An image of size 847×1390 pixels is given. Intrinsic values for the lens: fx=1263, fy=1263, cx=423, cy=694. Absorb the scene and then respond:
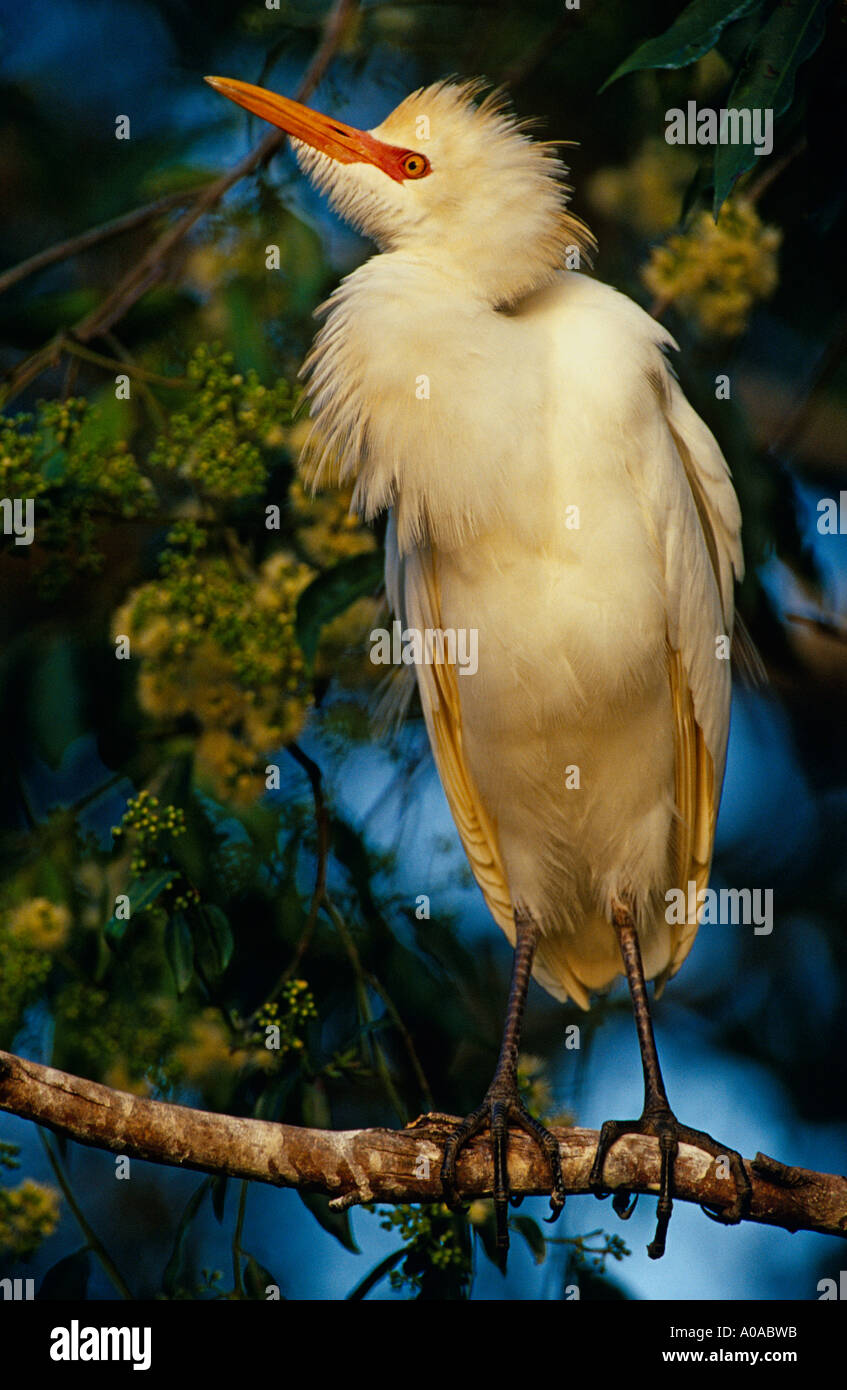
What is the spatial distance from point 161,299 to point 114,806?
75cm

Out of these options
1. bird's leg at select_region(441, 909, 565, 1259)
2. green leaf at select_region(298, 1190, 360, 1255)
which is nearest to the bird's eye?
bird's leg at select_region(441, 909, 565, 1259)

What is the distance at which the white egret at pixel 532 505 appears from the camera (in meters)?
1.38

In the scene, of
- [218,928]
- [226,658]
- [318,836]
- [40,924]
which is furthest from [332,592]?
[40,924]

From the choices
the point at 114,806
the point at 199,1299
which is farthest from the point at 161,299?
the point at 199,1299

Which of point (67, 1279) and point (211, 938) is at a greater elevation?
point (211, 938)

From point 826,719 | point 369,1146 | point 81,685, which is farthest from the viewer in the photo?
point 826,719

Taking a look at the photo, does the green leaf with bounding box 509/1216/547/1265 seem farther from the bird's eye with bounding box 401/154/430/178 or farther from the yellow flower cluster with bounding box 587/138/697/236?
the yellow flower cluster with bounding box 587/138/697/236

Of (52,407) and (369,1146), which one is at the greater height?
(52,407)

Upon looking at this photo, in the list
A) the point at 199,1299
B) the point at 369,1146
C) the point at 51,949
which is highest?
the point at 51,949

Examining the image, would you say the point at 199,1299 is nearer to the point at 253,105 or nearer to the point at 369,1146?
the point at 369,1146

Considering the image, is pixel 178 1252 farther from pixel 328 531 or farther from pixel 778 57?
pixel 778 57

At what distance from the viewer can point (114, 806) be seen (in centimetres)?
185

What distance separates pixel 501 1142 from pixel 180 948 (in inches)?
17.3

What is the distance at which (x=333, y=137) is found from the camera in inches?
57.6
